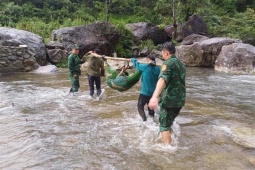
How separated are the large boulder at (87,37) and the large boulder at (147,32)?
137 inches

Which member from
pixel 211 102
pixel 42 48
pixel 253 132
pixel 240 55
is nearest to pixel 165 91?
pixel 253 132

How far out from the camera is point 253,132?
5.79 metres

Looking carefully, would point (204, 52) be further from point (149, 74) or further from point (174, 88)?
point (174, 88)

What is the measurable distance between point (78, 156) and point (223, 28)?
23.0 metres

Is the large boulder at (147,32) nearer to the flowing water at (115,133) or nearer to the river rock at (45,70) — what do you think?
the river rock at (45,70)

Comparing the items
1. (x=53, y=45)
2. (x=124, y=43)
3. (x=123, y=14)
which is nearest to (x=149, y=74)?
(x=53, y=45)

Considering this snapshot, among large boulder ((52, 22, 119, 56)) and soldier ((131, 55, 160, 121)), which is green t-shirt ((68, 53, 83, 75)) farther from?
large boulder ((52, 22, 119, 56))

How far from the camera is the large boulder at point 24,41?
1462 centimetres

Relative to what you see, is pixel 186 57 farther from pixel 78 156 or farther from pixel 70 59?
pixel 78 156

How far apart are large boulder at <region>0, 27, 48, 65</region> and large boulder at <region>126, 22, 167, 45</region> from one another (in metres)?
7.64

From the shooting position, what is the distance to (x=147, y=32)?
21844 mm

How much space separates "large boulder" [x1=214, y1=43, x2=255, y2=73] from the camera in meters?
14.7

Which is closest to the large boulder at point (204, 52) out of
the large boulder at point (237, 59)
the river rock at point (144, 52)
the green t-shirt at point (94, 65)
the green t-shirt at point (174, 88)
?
the large boulder at point (237, 59)

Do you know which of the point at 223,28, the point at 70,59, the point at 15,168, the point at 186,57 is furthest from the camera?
the point at 223,28
